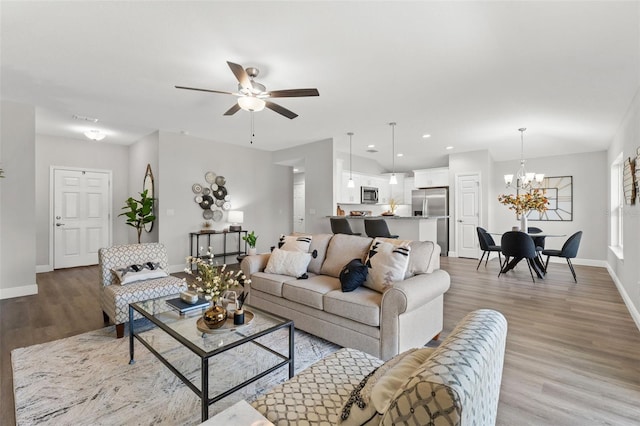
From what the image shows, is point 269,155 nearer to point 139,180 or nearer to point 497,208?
point 139,180

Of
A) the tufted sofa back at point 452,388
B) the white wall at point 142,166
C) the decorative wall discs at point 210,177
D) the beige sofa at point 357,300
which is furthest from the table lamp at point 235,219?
the tufted sofa back at point 452,388

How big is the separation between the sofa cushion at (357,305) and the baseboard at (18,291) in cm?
432

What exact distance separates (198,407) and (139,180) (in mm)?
5599

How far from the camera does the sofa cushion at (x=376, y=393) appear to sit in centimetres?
92

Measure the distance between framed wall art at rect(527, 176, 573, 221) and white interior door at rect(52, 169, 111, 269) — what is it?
9.74 meters

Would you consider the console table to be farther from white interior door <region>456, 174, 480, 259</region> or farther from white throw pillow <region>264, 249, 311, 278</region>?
white interior door <region>456, 174, 480, 259</region>

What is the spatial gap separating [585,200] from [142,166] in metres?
9.45

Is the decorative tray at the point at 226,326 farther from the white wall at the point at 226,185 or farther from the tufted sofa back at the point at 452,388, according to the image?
the white wall at the point at 226,185

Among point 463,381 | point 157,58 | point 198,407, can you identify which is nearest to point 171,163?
point 157,58

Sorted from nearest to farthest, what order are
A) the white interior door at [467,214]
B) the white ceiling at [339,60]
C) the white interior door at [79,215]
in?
the white ceiling at [339,60], the white interior door at [79,215], the white interior door at [467,214]

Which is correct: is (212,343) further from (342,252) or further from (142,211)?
(142,211)

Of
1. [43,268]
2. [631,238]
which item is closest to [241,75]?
[631,238]

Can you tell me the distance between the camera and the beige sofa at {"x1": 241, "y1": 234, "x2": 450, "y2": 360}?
2217 mm

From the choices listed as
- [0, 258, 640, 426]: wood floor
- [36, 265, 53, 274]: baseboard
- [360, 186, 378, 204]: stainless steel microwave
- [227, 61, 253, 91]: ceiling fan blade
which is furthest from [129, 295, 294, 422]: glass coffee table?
[360, 186, 378, 204]: stainless steel microwave
